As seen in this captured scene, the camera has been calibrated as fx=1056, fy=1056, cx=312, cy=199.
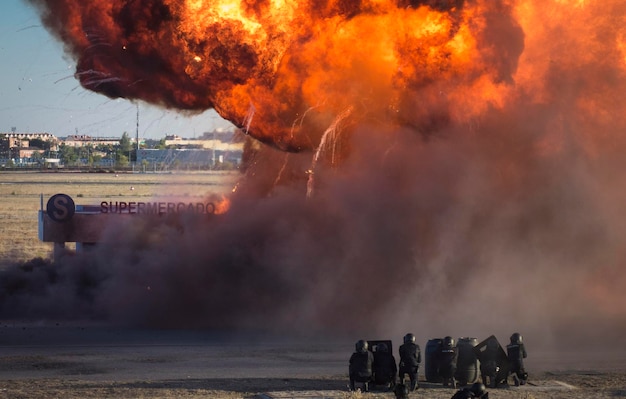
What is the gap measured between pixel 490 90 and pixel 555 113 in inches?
120

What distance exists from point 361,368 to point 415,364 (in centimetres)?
137

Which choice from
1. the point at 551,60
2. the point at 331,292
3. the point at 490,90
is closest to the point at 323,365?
the point at 331,292

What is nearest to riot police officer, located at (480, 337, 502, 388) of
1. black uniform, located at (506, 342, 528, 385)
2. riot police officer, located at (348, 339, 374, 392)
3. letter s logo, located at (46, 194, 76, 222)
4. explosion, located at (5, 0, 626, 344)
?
black uniform, located at (506, 342, 528, 385)

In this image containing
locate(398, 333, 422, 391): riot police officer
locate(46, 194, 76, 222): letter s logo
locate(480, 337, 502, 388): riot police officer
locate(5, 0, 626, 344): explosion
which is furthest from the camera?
locate(46, 194, 76, 222): letter s logo

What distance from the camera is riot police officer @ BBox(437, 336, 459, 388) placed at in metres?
26.2

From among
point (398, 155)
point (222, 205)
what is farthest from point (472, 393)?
point (222, 205)

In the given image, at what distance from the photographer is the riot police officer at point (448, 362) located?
26.2m

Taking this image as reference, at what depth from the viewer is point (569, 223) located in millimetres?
37562

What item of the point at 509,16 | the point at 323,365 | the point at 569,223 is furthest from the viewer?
the point at 569,223

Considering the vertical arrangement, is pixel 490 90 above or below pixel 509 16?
below

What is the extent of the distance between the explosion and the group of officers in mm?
7651

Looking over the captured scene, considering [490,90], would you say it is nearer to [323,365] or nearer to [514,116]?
[514,116]

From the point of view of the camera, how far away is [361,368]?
2494 centimetres

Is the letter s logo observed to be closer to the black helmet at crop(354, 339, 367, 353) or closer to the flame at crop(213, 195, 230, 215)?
the flame at crop(213, 195, 230, 215)
